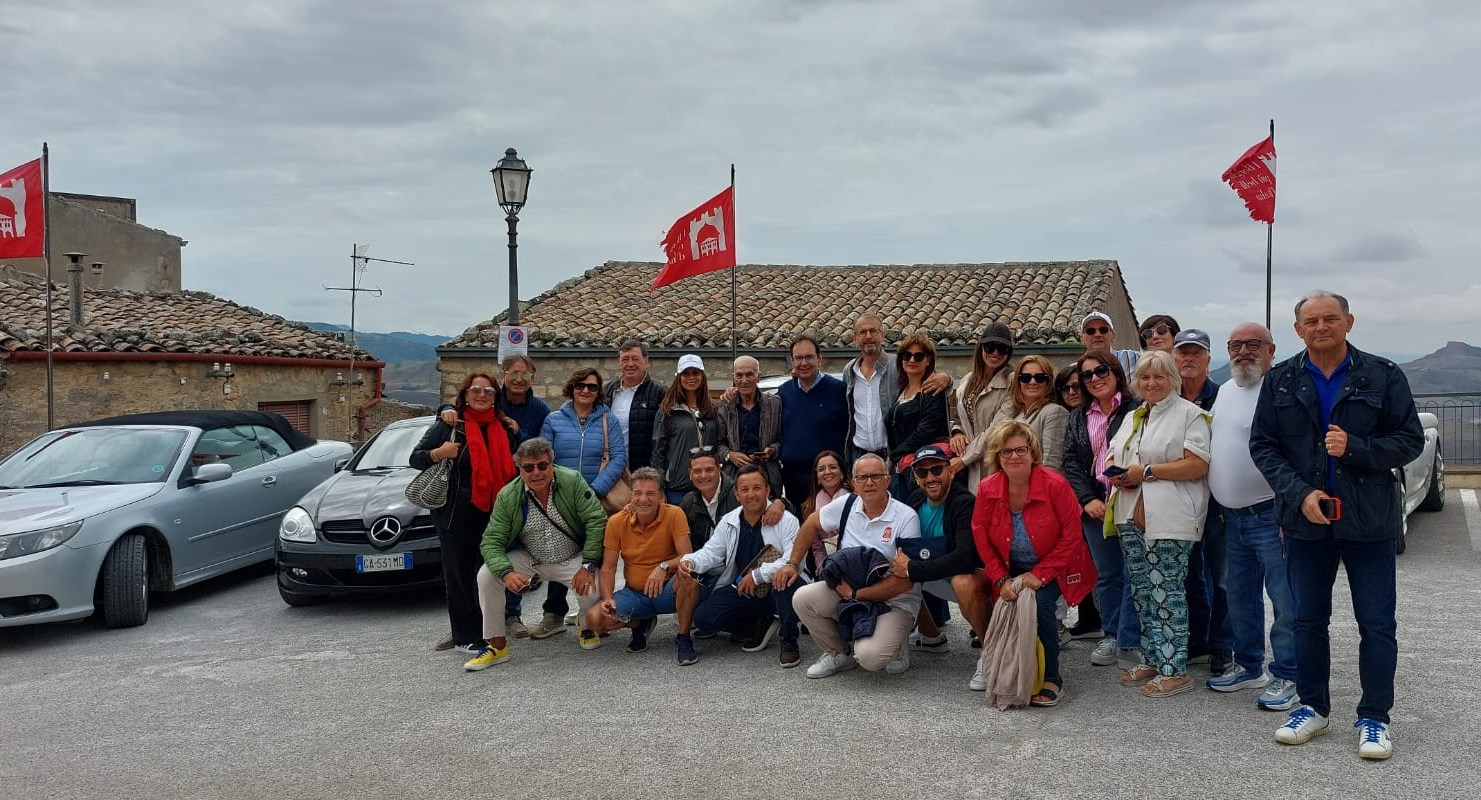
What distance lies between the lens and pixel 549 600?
272 inches

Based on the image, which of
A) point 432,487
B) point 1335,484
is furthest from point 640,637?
point 1335,484

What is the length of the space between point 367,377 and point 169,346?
4.91 meters

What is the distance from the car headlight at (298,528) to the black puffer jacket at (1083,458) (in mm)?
5181

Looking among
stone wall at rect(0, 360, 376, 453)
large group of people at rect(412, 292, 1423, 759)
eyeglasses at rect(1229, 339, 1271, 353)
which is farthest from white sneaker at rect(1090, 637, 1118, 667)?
stone wall at rect(0, 360, 376, 453)

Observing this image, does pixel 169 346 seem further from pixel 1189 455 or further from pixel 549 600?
pixel 1189 455

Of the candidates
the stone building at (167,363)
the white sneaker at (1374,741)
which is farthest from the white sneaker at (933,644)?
the stone building at (167,363)

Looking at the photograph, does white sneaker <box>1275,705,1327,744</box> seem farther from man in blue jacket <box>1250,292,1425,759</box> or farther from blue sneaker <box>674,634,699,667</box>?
blue sneaker <box>674,634,699,667</box>

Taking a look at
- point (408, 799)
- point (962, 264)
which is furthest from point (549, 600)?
point (962, 264)

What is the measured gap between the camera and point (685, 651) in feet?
19.9

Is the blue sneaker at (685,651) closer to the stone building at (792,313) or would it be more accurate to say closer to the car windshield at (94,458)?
the car windshield at (94,458)

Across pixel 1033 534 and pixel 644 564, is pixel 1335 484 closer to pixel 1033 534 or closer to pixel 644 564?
pixel 1033 534

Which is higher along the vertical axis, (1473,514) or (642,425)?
(642,425)

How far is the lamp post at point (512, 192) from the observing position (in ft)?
37.6

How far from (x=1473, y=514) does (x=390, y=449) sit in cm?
1099
